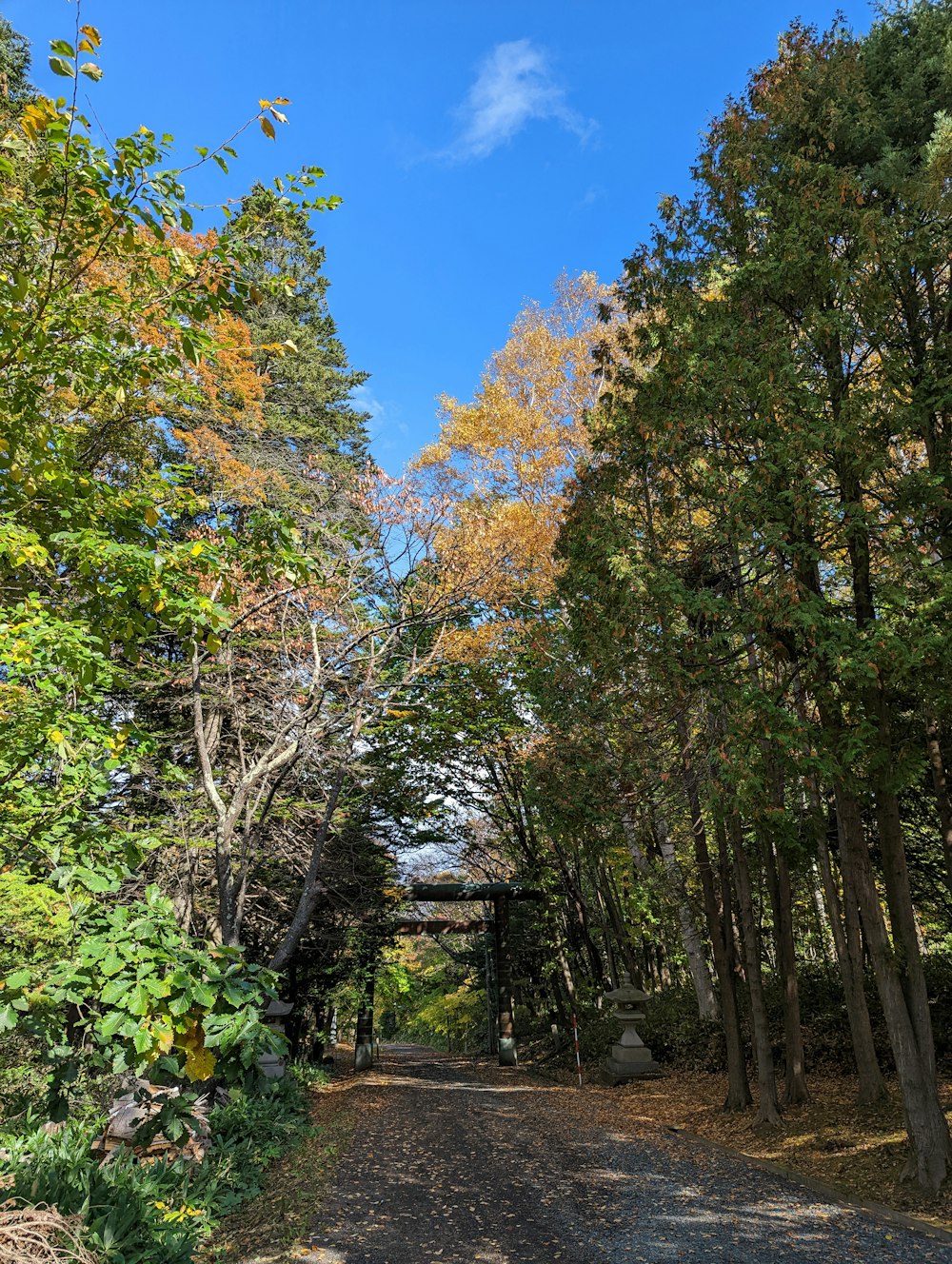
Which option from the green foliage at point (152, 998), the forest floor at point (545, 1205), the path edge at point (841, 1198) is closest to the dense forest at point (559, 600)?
the green foliage at point (152, 998)

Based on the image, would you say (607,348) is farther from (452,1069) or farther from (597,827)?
(452,1069)

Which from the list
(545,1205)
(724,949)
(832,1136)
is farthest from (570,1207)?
(724,949)

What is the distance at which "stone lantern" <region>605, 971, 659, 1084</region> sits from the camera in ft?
38.5

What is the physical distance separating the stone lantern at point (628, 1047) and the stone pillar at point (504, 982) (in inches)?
164

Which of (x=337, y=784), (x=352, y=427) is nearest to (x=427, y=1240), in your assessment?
(x=337, y=784)

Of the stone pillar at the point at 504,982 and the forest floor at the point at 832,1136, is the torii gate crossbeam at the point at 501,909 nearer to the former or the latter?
the stone pillar at the point at 504,982

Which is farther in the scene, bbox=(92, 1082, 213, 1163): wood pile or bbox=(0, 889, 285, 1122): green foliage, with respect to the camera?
bbox=(92, 1082, 213, 1163): wood pile

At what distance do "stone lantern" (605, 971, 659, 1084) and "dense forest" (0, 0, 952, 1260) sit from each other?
2.34ft

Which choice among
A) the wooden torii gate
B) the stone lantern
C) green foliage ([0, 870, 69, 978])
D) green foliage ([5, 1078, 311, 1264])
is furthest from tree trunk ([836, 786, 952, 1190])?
the wooden torii gate

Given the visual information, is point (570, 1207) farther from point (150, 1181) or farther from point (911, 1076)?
point (150, 1181)

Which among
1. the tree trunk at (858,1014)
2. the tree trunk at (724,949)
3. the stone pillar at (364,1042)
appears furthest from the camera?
the stone pillar at (364,1042)

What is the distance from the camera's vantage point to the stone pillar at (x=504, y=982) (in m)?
15.9

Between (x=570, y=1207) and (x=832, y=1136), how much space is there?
2.94 m

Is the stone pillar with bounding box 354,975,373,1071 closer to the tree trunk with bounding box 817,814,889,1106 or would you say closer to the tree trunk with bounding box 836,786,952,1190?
the tree trunk with bounding box 817,814,889,1106
